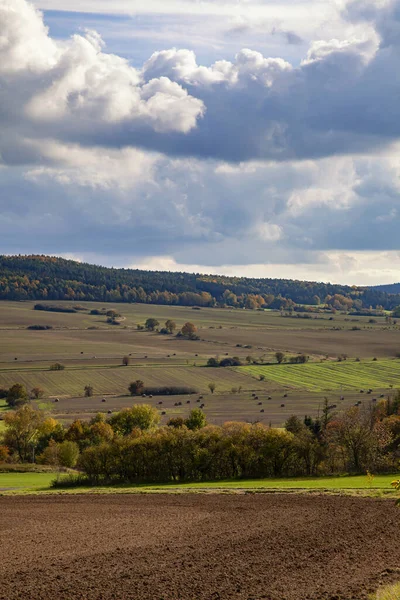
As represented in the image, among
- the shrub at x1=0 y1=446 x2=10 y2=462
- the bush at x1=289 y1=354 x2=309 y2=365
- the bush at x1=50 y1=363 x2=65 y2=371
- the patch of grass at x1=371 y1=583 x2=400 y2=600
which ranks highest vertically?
the patch of grass at x1=371 y1=583 x2=400 y2=600

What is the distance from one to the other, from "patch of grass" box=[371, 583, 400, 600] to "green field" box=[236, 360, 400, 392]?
367 ft

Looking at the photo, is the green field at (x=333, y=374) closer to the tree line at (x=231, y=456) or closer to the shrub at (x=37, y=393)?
the shrub at (x=37, y=393)

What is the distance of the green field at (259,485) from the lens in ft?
178

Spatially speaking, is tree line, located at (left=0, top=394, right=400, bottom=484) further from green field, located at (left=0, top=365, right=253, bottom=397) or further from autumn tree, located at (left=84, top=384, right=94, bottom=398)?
green field, located at (left=0, top=365, right=253, bottom=397)

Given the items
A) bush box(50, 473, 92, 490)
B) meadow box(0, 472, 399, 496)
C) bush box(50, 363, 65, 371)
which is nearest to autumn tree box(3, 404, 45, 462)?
meadow box(0, 472, 399, 496)

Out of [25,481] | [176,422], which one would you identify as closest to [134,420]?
[176,422]

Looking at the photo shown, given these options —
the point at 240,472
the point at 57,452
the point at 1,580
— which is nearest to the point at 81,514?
the point at 1,580

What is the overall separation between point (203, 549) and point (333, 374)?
123 meters

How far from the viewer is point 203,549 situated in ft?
111

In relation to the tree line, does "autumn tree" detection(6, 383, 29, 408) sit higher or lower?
lower

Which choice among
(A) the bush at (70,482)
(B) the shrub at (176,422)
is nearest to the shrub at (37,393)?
(B) the shrub at (176,422)

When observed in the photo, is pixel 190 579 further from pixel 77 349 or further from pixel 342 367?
pixel 77 349

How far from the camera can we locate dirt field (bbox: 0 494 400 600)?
1076 inches

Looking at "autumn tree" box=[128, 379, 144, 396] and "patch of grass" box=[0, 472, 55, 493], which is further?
"autumn tree" box=[128, 379, 144, 396]
